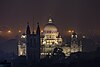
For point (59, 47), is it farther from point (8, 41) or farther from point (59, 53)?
point (8, 41)

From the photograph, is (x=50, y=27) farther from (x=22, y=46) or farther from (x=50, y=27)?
(x=22, y=46)

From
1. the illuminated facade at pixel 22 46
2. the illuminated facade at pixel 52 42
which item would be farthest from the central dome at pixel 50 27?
the illuminated facade at pixel 22 46

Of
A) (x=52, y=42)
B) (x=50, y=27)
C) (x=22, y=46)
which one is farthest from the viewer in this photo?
(x=50, y=27)

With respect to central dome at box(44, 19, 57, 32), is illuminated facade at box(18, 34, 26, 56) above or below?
below

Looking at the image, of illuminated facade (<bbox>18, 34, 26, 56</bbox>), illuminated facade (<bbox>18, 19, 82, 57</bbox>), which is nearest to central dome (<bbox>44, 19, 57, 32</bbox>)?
illuminated facade (<bbox>18, 19, 82, 57</bbox>)

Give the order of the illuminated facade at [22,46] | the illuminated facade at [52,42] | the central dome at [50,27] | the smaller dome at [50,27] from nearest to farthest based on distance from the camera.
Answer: the illuminated facade at [22,46] < the illuminated facade at [52,42] < the central dome at [50,27] < the smaller dome at [50,27]

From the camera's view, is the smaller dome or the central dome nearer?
the central dome

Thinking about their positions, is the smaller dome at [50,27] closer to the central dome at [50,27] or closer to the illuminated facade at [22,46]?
the central dome at [50,27]

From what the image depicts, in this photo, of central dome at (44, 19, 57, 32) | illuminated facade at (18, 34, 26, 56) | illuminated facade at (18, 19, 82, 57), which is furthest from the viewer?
central dome at (44, 19, 57, 32)

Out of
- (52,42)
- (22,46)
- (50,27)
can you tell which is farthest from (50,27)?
(22,46)

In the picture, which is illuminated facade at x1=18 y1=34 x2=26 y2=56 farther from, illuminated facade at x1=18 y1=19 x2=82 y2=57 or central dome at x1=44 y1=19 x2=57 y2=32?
central dome at x1=44 y1=19 x2=57 y2=32

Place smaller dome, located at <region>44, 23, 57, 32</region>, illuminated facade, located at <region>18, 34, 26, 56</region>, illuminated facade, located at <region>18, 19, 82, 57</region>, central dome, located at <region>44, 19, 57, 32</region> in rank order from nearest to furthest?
illuminated facade, located at <region>18, 34, 26, 56</region>, illuminated facade, located at <region>18, 19, 82, 57</region>, central dome, located at <region>44, 19, 57, 32</region>, smaller dome, located at <region>44, 23, 57, 32</region>

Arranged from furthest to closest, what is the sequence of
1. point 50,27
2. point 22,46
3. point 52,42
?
point 50,27 → point 52,42 → point 22,46

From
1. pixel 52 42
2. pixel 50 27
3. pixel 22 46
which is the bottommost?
pixel 22 46
